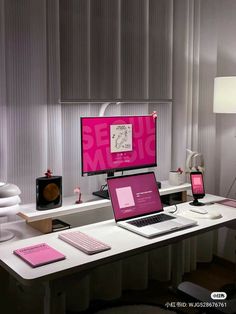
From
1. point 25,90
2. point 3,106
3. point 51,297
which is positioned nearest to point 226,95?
point 25,90

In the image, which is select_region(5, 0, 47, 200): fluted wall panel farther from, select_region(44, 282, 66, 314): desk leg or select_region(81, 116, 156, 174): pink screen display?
select_region(44, 282, 66, 314): desk leg

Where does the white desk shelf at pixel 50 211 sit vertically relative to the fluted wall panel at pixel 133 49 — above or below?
below

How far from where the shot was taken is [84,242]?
203cm

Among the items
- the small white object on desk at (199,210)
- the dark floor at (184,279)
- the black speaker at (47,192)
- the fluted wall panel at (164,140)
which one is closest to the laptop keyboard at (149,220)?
the small white object on desk at (199,210)

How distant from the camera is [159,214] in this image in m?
2.47

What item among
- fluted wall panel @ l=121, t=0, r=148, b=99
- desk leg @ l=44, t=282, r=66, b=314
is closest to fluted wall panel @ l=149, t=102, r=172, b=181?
fluted wall panel @ l=121, t=0, r=148, b=99

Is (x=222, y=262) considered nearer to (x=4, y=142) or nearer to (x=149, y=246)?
(x=149, y=246)

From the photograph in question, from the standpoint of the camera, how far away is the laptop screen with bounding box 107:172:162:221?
91.7 inches

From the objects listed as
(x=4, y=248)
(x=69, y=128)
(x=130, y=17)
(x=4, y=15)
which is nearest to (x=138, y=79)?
(x=130, y=17)

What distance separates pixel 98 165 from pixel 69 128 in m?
0.32

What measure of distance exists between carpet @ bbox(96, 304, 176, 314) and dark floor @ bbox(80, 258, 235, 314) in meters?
0.05

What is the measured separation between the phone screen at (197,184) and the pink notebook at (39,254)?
45.9 inches

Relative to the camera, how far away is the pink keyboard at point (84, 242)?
1.94 meters

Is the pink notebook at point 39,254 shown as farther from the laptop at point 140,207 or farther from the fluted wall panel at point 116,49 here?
the fluted wall panel at point 116,49
